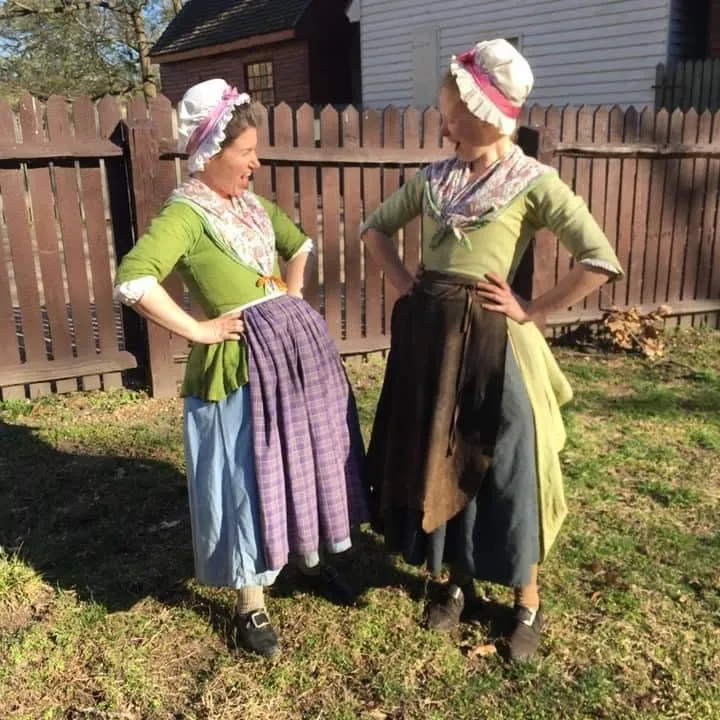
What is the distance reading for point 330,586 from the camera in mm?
2830

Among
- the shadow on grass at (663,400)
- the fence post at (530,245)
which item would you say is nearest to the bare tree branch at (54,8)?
the fence post at (530,245)

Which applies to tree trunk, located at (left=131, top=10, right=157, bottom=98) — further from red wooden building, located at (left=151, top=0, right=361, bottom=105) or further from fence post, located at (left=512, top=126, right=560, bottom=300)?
fence post, located at (left=512, top=126, right=560, bottom=300)

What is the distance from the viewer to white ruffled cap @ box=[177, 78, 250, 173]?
7.00ft

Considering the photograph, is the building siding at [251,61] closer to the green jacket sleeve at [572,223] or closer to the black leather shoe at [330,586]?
the black leather shoe at [330,586]

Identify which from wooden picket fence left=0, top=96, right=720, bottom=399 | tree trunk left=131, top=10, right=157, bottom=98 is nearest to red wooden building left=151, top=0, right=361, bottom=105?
tree trunk left=131, top=10, right=157, bottom=98

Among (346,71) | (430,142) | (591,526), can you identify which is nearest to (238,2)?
(346,71)

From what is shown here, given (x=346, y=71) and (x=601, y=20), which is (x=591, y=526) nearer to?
(x=601, y=20)

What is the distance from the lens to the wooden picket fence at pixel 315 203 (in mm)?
4480

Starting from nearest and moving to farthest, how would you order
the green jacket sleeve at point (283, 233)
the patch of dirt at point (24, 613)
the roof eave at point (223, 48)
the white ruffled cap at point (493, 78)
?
the white ruffled cap at point (493, 78) → the green jacket sleeve at point (283, 233) → the patch of dirt at point (24, 613) → the roof eave at point (223, 48)

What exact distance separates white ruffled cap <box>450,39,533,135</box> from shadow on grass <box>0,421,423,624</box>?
5.60 ft

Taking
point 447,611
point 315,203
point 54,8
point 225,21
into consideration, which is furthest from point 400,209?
point 54,8

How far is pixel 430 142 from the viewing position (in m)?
5.34

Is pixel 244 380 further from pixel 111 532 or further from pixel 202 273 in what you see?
pixel 111 532

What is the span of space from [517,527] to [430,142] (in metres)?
3.63
